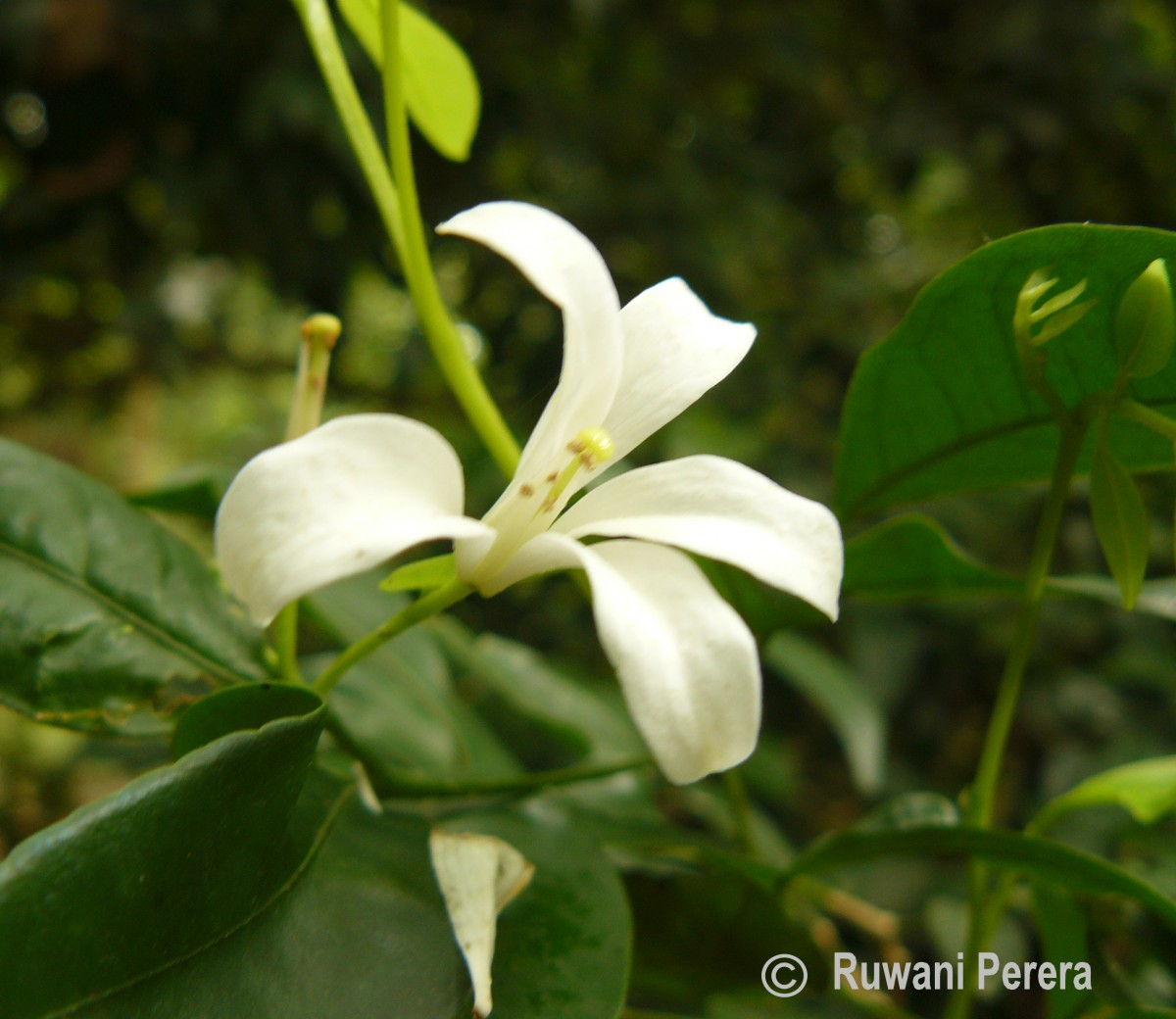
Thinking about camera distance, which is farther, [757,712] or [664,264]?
[664,264]

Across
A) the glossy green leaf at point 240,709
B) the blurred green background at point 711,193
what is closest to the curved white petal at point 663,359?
the glossy green leaf at point 240,709

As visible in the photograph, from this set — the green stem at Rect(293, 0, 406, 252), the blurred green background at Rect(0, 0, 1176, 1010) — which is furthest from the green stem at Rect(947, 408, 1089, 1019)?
the blurred green background at Rect(0, 0, 1176, 1010)

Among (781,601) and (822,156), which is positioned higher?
(781,601)

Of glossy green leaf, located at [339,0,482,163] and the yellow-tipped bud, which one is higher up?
glossy green leaf, located at [339,0,482,163]

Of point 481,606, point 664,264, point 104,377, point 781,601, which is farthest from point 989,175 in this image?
point 104,377

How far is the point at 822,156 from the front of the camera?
1205mm

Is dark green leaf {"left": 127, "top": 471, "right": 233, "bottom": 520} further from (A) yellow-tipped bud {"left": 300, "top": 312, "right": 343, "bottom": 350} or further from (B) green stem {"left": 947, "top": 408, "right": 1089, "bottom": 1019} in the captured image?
(B) green stem {"left": 947, "top": 408, "right": 1089, "bottom": 1019}

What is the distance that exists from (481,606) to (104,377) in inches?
34.0

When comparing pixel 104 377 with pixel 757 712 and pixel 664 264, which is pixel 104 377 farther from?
pixel 757 712

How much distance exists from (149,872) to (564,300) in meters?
0.15

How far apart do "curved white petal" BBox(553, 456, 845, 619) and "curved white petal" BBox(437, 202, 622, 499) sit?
19 millimetres

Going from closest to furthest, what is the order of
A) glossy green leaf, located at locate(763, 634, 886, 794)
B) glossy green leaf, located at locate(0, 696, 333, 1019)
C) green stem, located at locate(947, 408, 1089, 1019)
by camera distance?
1. glossy green leaf, located at locate(0, 696, 333, 1019)
2. green stem, located at locate(947, 408, 1089, 1019)
3. glossy green leaf, located at locate(763, 634, 886, 794)

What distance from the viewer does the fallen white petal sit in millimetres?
215

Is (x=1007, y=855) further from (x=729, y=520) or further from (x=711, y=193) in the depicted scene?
(x=711, y=193)
